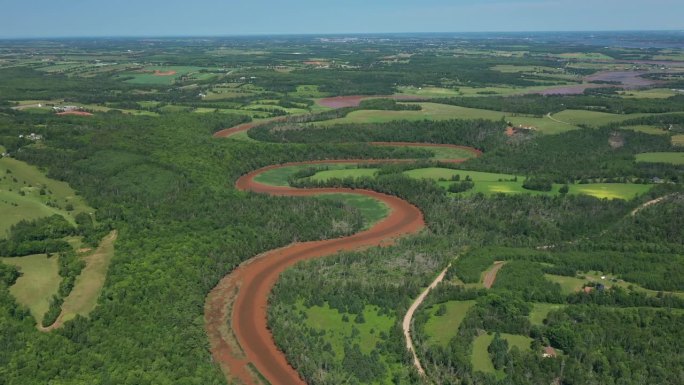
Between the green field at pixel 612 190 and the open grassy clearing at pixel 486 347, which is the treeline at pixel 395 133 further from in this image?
the open grassy clearing at pixel 486 347

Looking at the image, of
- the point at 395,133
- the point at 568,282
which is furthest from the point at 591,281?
the point at 395,133

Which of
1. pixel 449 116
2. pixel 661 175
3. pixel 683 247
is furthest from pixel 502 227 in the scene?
pixel 449 116

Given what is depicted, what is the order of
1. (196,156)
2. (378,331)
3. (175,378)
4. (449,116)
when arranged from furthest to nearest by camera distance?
(449,116) → (196,156) → (378,331) → (175,378)

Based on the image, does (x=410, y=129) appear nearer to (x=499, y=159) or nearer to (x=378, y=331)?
(x=499, y=159)

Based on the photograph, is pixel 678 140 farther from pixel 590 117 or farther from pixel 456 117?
pixel 456 117

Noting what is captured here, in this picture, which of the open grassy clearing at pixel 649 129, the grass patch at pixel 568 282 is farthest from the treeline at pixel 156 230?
the open grassy clearing at pixel 649 129
